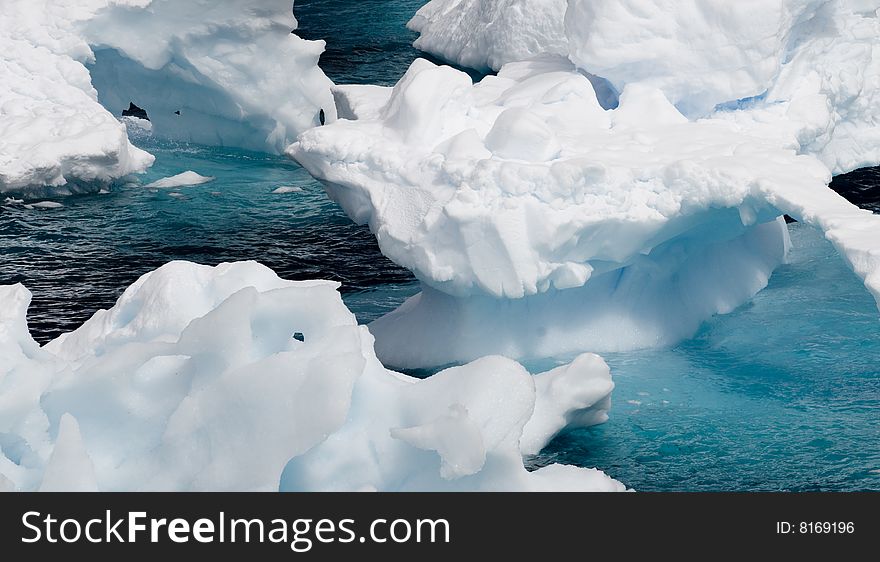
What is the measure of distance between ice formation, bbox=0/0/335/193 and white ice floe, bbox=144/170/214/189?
A: 21 cm

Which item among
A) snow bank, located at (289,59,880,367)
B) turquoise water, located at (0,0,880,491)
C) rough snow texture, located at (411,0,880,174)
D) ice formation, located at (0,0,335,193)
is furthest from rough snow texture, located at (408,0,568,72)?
snow bank, located at (289,59,880,367)

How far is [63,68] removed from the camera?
1058 cm

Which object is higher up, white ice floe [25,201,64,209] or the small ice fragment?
white ice floe [25,201,64,209]

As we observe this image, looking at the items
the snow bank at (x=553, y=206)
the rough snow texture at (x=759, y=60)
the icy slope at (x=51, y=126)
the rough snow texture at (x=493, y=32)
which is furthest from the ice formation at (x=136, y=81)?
the rough snow texture at (x=759, y=60)

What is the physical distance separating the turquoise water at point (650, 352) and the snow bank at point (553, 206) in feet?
0.99

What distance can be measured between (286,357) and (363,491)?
506 mm

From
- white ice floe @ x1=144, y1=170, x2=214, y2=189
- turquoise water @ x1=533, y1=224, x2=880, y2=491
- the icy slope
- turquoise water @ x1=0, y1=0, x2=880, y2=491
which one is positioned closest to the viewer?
turquoise water @ x1=533, y1=224, x2=880, y2=491

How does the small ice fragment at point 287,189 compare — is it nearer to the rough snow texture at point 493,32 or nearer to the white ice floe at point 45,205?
the white ice floe at point 45,205

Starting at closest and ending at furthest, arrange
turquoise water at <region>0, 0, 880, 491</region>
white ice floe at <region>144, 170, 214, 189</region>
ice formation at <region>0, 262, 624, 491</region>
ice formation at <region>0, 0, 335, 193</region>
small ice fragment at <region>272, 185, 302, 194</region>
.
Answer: ice formation at <region>0, 262, 624, 491</region>, turquoise water at <region>0, 0, 880, 491</region>, ice formation at <region>0, 0, 335, 193</region>, white ice floe at <region>144, 170, 214, 189</region>, small ice fragment at <region>272, 185, 302, 194</region>

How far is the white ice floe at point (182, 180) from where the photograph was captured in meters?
11.0

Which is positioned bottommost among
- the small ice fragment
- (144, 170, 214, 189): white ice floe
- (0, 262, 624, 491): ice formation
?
the small ice fragment

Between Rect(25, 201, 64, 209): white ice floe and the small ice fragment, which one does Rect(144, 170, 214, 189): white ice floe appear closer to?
the small ice fragment

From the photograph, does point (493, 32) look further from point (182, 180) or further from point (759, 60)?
point (759, 60)

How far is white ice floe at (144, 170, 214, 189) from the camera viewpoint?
36.0ft
